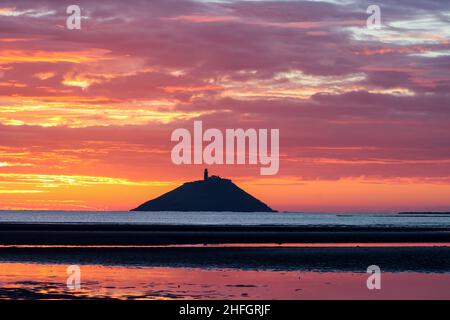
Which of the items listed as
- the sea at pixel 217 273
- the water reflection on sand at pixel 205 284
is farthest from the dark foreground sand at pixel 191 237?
the water reflection on sand at pixel 205 284

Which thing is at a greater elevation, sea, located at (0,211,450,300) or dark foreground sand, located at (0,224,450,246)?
dark foreground sand, located at (0,224,450,246)

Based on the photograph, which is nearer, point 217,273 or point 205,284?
point 205,284

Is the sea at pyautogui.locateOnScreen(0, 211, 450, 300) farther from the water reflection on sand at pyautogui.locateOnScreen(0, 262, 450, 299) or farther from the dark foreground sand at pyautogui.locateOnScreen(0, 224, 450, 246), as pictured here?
the dark foreground sand at pyautogui.locateOnScreen(0, 224, 450, 246)

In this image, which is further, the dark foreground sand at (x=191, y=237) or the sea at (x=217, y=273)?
the dark foreground sand at (x=191, y=237)

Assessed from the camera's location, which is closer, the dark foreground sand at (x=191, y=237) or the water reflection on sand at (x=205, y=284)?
the water reflection on sand at (x=205, y=284)

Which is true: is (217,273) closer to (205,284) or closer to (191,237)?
(205,284)

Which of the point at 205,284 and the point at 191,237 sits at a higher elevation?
the point at 191,237

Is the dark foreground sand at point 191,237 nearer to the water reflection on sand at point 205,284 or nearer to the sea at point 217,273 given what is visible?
the sea at point 217,273

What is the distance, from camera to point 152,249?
223 ft

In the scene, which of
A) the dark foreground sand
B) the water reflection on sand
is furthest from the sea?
the dark foreground sand

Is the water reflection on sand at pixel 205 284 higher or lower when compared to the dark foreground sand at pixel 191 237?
lower

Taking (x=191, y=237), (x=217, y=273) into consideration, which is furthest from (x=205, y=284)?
(x=191, y=237)
